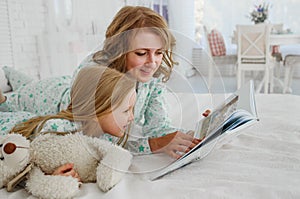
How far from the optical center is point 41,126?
0.84 m

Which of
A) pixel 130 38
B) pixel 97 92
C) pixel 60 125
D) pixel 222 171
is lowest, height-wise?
pixel 222 171

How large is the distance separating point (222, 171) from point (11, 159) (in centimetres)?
47


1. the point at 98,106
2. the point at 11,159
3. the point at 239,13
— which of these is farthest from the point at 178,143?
the point at 239,13

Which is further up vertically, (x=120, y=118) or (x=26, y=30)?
(x=26, y=30)

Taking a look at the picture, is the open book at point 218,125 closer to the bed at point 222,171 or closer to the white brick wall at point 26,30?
the bed at point 222,171

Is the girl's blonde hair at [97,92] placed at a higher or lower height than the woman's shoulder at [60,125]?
higher

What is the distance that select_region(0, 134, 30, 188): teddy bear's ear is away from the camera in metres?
0.69

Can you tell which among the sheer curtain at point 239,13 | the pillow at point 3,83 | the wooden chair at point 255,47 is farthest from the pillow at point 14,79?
the sheer curtain at point 239,13

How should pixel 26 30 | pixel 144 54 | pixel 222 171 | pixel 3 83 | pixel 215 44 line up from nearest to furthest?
pixel 144 54
pixel 222 171
pixel 3 83
pixel 26 30
pixel 215 44

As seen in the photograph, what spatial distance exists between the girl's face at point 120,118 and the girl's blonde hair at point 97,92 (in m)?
0.01

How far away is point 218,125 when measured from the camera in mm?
776

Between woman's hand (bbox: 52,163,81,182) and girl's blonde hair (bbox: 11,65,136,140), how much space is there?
0.10 metres

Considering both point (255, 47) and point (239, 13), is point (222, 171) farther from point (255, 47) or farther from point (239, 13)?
point (239, 13)

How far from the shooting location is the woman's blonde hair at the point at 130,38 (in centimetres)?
69
